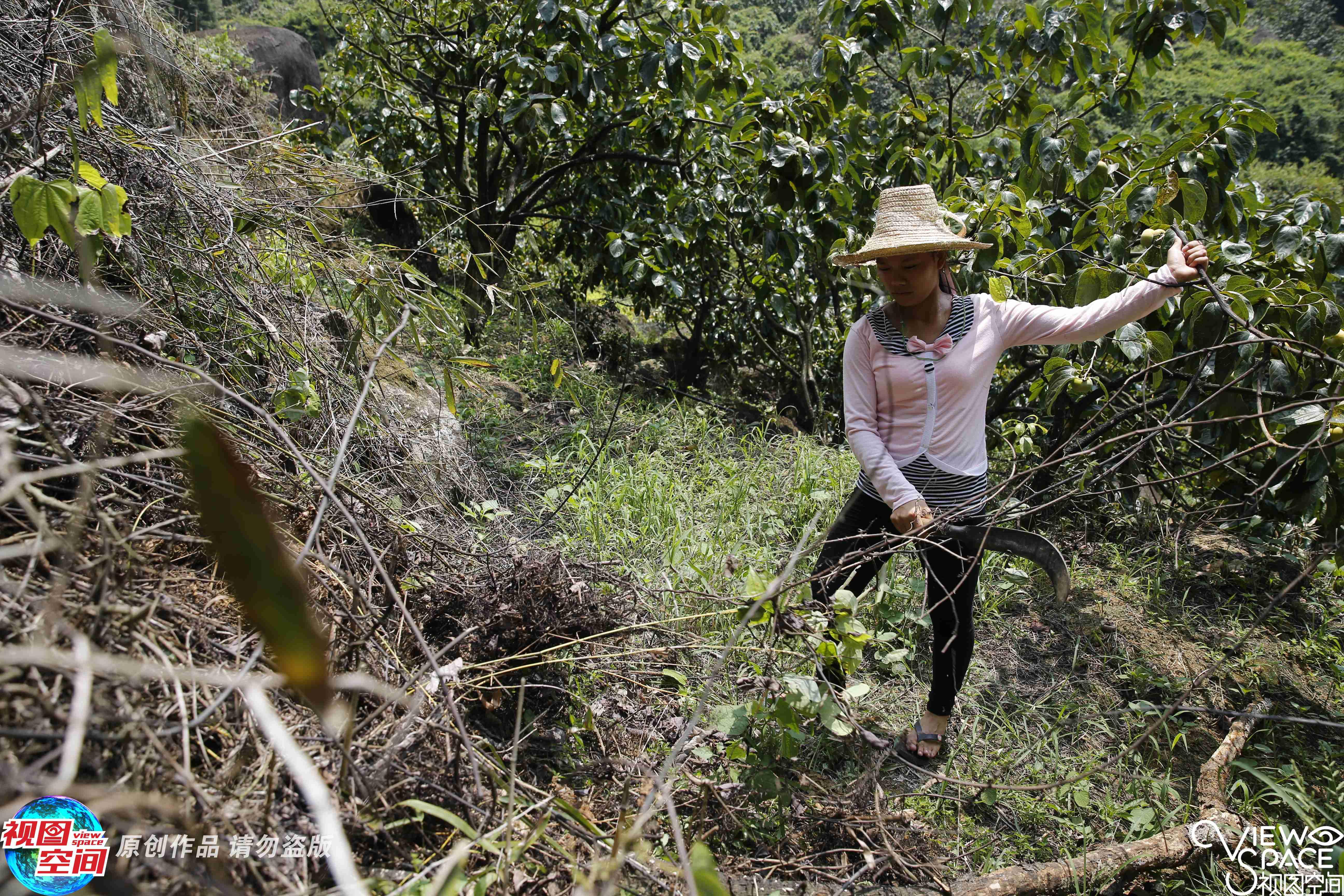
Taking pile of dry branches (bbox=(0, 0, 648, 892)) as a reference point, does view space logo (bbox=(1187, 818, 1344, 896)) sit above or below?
below

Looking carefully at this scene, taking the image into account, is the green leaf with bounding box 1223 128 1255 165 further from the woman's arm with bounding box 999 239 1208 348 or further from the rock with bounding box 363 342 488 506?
the rock with bounding box 363 342 488 506

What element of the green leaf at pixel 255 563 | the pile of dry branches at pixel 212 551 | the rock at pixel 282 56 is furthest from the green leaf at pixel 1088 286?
the rock at pixel 282 56

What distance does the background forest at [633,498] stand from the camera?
1139mm

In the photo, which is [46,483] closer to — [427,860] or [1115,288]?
[427,860]

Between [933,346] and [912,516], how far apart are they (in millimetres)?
436

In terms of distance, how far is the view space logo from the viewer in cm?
160

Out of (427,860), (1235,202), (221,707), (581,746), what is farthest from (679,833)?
(1235,202)

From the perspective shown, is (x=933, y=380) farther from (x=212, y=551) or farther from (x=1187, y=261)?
(x=212, y=551)

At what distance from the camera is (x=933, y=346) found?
1855mm

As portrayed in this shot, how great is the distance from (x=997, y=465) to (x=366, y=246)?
10.9 ft

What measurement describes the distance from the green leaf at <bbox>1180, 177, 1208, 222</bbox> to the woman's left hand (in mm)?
664

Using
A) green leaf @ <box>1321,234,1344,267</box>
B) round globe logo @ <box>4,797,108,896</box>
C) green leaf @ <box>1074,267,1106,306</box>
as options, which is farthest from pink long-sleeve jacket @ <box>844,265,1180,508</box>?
round globe logo @ <box>4,797,108,896</box>

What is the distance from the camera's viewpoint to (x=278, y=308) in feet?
7.41

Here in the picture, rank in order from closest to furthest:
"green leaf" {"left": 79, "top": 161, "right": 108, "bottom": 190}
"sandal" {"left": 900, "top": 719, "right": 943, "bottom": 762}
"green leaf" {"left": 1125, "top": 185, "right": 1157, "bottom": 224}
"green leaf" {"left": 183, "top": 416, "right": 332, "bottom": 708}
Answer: "green leaf" {"left": 183, "top": 416, "right": 332, "bottom": 708} < "green leaf" {"left": 79, "top": 161, "right": 108, "bottom": 190} < "sandal" {"left": 900, "top": 719, "right": 943, "bottom": 762} < "green leaf" {"left": 1125, "top": 185, "right": 1157, "bottom": 224}
